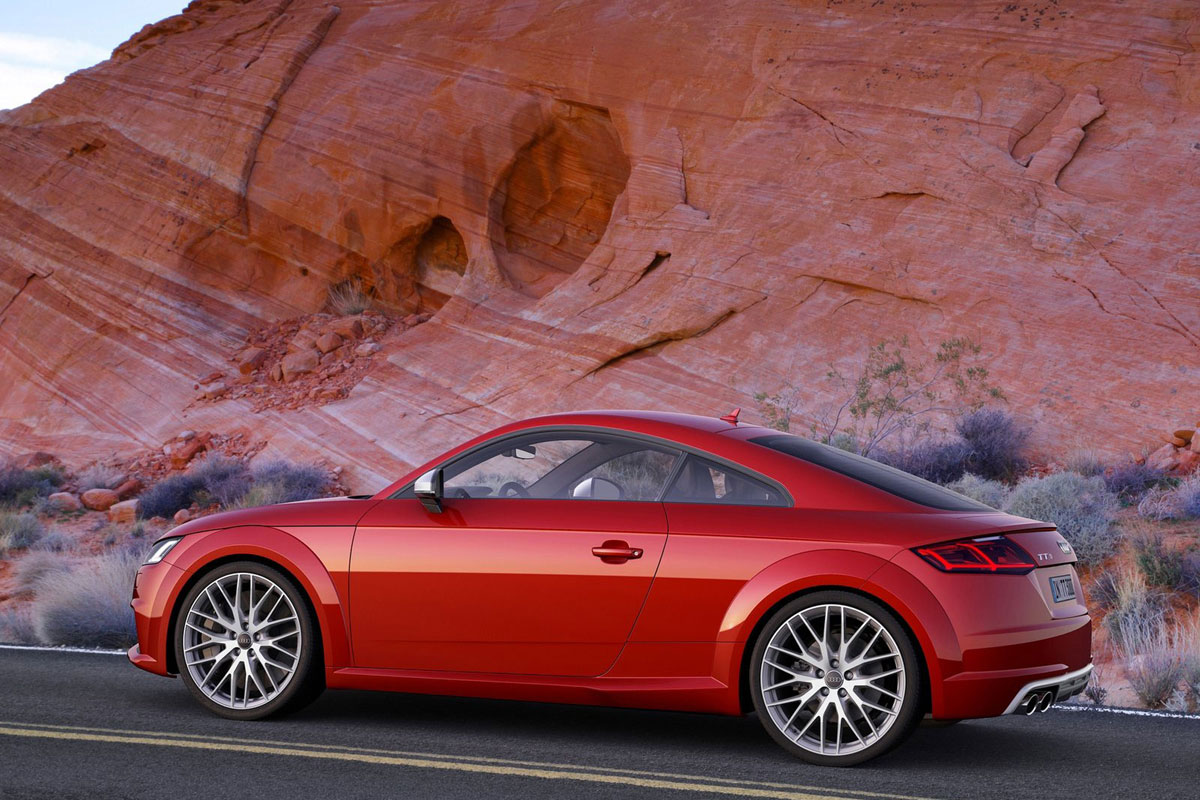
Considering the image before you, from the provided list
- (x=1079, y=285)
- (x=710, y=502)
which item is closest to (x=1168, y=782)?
(x=710, y=502)

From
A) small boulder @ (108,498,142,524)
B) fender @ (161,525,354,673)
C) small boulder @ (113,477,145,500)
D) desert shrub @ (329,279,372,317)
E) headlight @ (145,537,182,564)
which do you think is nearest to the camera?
fender @ (161,525,354,673)

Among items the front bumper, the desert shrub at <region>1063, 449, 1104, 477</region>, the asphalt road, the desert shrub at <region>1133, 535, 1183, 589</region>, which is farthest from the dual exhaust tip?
the desert shrub at <region>1063, 449, 1104, 477</region>

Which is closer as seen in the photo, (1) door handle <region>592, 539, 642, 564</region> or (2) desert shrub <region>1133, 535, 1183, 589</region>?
(1) door handle <region>592, 539, 642, 564</region>

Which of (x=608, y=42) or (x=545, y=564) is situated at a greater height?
(x=608, y=42)

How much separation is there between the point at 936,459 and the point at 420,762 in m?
12.3

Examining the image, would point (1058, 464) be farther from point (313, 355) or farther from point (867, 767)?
point (313, 355)

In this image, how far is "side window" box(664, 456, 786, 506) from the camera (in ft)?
19.0

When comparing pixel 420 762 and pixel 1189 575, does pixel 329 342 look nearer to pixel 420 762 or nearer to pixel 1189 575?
pixel 1189 575

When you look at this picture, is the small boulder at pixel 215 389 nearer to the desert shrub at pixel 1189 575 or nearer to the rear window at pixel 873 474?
the desert shrub at pixel 1189 575

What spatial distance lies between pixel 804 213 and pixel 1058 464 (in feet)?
18.9

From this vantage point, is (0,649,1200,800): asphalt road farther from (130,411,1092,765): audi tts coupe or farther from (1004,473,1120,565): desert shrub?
(1004,473,1120,565): desert shrub

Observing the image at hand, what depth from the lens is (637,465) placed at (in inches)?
268

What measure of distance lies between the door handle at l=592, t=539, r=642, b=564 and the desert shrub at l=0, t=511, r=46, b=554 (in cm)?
1478

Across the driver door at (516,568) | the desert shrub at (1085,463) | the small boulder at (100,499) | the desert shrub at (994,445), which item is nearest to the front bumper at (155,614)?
the driver door at (516,568)
